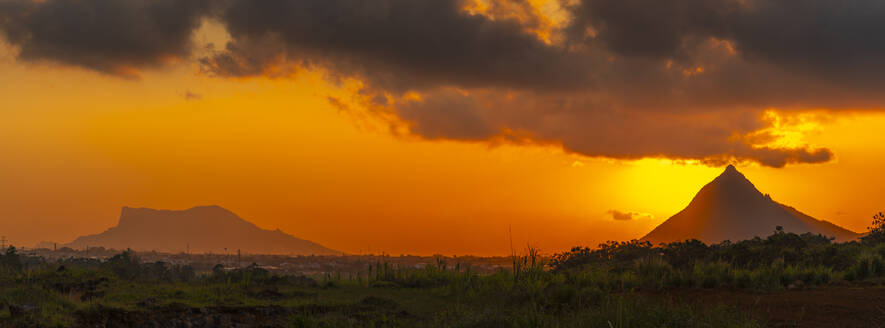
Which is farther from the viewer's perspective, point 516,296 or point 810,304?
point 516,296

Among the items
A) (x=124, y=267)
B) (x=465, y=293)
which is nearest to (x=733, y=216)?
(x=465, y=293)

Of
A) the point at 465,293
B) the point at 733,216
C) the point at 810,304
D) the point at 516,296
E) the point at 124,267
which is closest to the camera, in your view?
the point at 810,304

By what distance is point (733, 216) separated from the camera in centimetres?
6800

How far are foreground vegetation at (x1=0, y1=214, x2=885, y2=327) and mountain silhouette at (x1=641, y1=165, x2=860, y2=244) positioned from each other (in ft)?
110

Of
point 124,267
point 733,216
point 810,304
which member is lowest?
point 810,304

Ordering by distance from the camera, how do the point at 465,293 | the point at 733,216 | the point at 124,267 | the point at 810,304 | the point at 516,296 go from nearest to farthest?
the point at 810,304 → the point at 516,296 → the point at 465,293 → the point at 124,267 → the point at 733,216

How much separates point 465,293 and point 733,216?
50651mm

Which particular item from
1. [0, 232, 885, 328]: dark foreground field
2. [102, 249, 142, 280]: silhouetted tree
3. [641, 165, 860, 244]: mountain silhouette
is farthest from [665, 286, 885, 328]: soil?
[641, 165, 860, 244]: mountain silhouette

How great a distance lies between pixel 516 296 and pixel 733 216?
52.2 metres

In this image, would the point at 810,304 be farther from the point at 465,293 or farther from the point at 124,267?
the point at 124,267

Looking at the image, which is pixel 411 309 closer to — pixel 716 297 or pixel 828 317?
pixel 716 297

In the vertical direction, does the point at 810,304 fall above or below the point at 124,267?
below

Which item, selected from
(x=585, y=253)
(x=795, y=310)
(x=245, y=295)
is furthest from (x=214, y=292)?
(x=585, y=253)

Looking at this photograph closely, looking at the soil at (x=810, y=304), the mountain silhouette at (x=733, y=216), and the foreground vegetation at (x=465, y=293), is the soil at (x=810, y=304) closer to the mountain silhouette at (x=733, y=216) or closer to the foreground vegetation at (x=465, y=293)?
the foreground vegetation at (x=465, y=293)
